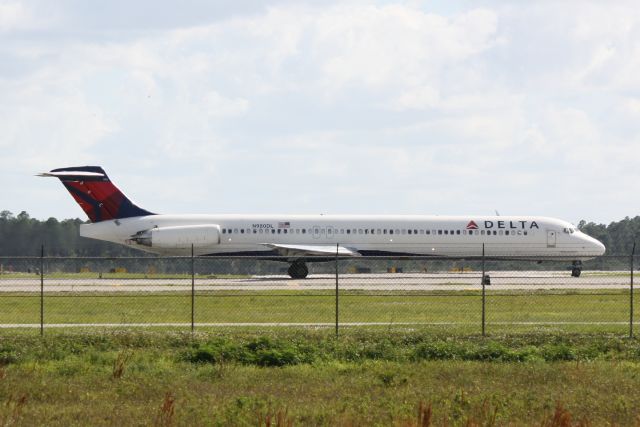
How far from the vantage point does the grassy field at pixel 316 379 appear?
12922 mm

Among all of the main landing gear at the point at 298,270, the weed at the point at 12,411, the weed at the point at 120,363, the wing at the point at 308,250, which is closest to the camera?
the weed at the point at 12,411

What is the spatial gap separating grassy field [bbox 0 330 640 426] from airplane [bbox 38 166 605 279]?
33498 millimetres

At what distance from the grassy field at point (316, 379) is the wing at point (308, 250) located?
3102cm

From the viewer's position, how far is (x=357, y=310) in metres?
29.3

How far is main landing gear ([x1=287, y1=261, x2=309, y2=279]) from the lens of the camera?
5104cm

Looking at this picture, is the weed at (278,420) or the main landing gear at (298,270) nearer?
the weed at (278,420)

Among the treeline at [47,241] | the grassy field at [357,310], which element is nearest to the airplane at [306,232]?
the grassy field at [357,310]

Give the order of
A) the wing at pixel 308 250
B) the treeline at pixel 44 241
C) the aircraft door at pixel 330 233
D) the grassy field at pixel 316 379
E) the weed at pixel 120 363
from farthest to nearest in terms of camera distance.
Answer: the treeline at pixel 44 241 < the aircraft door at pixel 330 233 < the wing at pixel 308 250 < the weed at pixel 120 363 < the grassy field at pixel 316 379

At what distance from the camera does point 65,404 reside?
14.0 metres

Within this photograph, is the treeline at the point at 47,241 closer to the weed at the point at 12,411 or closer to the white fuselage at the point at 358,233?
the white fuselage at the point at 358,233

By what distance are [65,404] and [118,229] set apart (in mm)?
43701

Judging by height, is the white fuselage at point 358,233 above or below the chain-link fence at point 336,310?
above

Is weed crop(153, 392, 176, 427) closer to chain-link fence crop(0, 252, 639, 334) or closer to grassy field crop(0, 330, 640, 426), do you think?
grassy field crop(0, 330, 640, 426)

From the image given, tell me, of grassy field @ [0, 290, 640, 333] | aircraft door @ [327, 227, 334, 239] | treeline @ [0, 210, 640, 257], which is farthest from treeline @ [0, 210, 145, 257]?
grassy field @ [0, 290, 640, 333]
